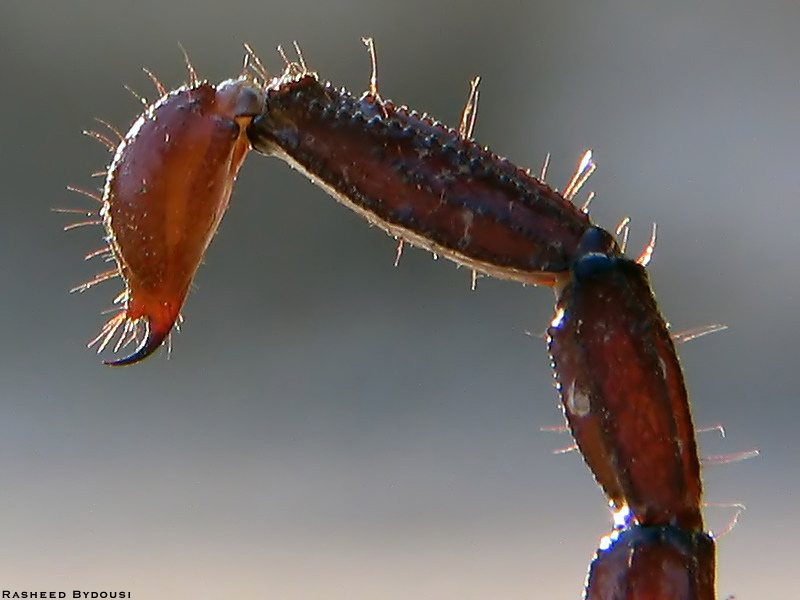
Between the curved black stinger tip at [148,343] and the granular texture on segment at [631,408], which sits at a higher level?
the curved black stinger tip at [148,343]

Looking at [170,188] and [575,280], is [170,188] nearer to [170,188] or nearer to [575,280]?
[170,188]

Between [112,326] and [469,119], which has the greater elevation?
[469,119]

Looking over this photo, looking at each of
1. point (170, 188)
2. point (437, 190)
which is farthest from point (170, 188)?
point (437, 190)

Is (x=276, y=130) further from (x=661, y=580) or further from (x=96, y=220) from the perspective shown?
(x=661, y=580)

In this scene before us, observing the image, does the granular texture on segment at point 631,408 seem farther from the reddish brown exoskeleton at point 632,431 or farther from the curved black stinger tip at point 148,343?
the curved black stinger tip at point 148,343

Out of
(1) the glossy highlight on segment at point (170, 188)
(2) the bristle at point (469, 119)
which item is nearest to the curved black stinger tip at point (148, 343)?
(1) the glossy highlight on segment at point (170, 188)

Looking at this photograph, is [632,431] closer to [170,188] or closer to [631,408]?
[631,408]
